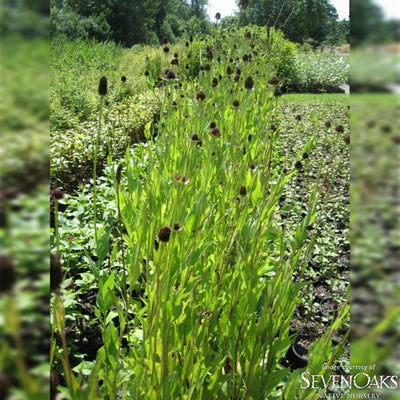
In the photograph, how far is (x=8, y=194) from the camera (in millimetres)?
149

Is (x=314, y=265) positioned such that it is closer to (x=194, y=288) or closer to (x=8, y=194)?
(x=194, y=288)

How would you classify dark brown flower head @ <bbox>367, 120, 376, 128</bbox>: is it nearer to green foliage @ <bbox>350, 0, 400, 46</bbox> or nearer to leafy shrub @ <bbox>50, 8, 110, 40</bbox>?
green foliage @ <bbox>350, 0, 400, 46</bbox>

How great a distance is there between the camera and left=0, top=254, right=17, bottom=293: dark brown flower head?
0.49 feet

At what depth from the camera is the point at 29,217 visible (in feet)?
0.57

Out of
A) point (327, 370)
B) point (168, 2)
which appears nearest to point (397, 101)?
point (327, 370)

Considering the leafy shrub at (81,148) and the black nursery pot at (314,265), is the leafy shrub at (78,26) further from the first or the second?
the black nursery pot at (314,265)

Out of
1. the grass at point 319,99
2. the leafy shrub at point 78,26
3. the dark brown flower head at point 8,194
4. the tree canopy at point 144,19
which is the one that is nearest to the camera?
the dark brown flower head at point 8,194

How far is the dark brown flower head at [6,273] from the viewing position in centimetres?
15

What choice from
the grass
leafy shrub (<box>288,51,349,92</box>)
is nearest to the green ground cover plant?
the grass

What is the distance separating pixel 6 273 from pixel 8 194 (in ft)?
0.10

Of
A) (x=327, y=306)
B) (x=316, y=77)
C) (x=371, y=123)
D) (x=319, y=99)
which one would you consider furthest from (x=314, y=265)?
(x=316, y=77)

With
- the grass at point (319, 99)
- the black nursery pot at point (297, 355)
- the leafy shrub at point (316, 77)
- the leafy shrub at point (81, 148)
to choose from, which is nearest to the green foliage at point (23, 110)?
the black nursery pot at point (297, 355)

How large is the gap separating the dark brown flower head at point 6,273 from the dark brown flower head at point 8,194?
24mm

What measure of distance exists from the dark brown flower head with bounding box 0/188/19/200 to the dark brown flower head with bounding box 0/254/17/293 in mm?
24
